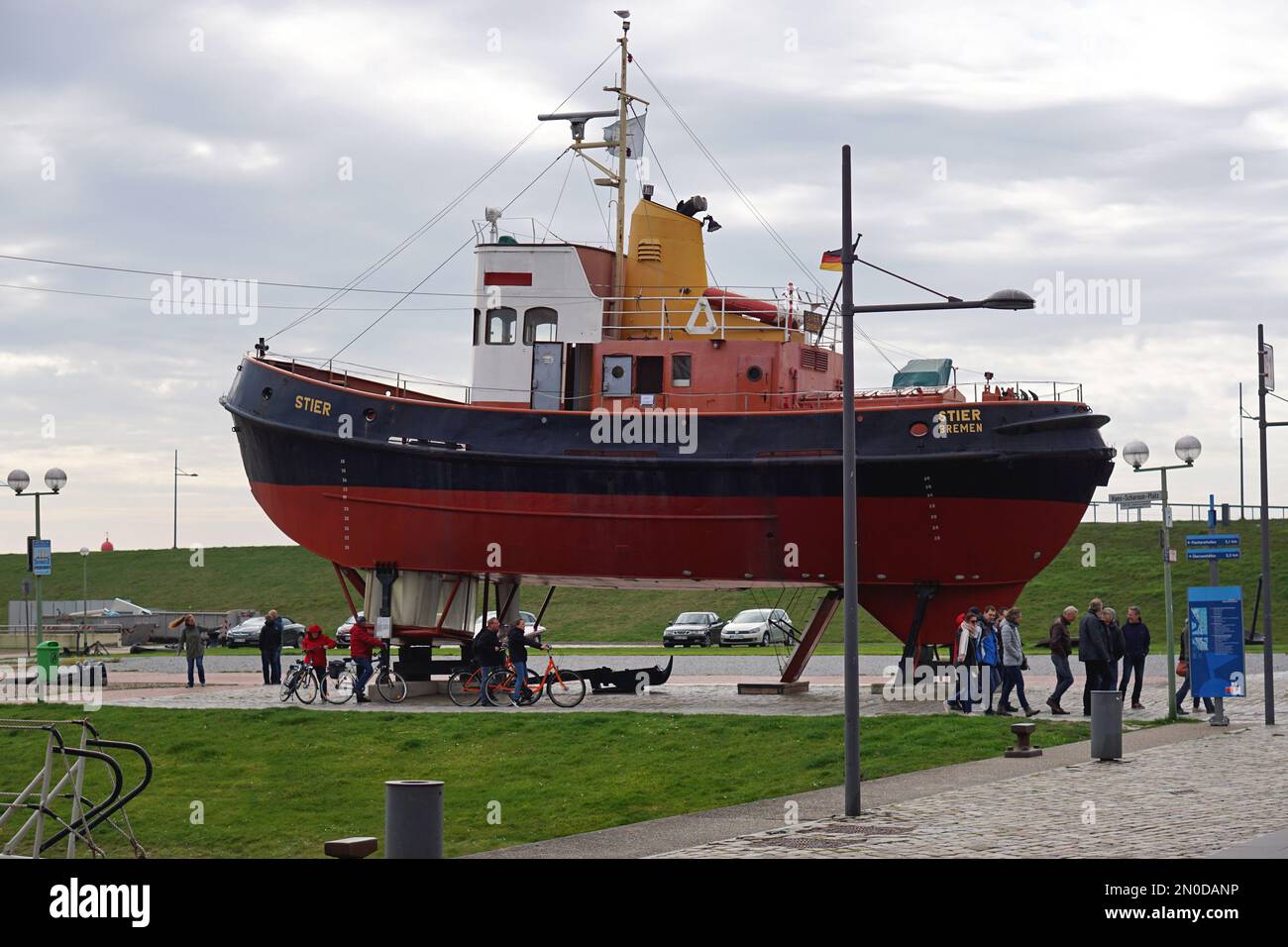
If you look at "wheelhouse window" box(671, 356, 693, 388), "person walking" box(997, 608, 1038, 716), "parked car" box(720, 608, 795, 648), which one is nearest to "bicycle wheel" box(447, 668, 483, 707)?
"wheelhouse window" box(671, 356, 693, 388)

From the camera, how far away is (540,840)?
1462cm

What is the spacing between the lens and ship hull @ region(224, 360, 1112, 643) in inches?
1090

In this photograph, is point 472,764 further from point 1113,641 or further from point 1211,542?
point 1211,542

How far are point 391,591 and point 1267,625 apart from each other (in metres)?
15.4

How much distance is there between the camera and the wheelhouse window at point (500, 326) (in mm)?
30875

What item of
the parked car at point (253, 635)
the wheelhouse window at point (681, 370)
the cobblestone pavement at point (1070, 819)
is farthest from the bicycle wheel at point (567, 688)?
the parked car at point (253, 635)

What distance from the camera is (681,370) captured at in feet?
97.8

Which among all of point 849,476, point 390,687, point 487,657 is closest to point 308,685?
point 390,687

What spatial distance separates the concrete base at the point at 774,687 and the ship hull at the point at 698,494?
75.2 inches

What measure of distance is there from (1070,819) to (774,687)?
15396 millimetres

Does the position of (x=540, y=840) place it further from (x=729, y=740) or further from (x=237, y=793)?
A: (x=729, y=740)

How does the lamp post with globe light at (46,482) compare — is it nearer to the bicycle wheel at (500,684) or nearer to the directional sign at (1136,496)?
the bicycle wheel at (500,684)
